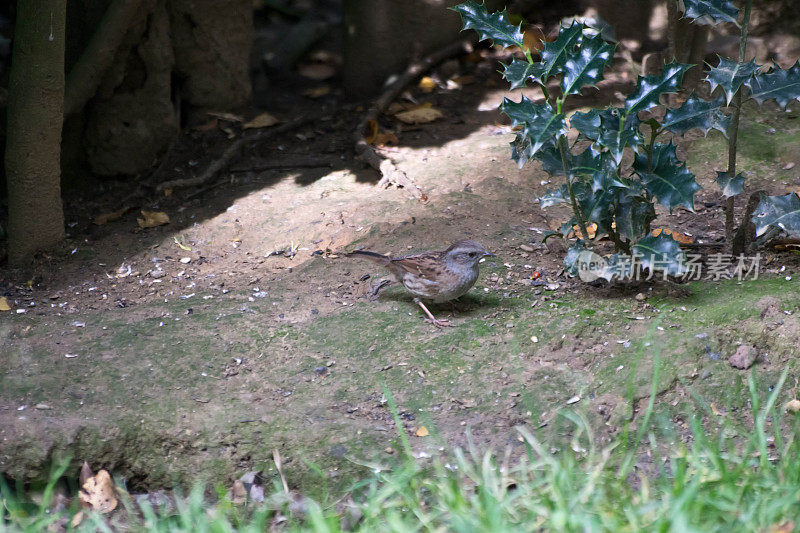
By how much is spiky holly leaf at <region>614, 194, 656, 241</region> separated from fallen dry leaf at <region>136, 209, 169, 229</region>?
3508 mm

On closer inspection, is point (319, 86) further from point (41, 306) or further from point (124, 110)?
point (41, 306)

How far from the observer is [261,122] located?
7344mm

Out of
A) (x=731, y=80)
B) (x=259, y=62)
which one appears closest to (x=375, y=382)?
(x=731, y=80)

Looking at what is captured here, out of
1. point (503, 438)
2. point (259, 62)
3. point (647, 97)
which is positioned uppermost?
point (647, 97)

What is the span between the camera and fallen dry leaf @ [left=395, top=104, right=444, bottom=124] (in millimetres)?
7238

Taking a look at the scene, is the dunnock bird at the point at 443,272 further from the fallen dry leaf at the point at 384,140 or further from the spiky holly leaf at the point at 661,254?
the fallen dry leaf at the point at 384,140

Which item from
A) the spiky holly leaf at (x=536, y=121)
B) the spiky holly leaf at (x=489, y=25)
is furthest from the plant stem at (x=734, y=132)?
the spiky holly leaf at (x=489, y=25)

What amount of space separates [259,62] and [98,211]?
10.8 feet

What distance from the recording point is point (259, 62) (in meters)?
9.06

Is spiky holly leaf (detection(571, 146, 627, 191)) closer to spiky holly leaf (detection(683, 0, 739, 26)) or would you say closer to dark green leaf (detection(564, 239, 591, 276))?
dark green leaf (detection(564, 239, 591, 276))

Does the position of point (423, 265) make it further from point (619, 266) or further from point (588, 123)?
point (588, 123)

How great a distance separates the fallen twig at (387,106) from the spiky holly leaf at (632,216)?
1.93 metres

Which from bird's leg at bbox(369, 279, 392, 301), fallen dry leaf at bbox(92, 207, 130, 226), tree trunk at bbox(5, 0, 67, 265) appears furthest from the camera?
fallen dry leaf at bbox(92, 207, 130, 226)

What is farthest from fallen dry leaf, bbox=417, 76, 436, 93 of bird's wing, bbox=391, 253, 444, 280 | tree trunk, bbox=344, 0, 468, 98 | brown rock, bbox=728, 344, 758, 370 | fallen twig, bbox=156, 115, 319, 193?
brown rock, bbox=728, 344, 758, 370
